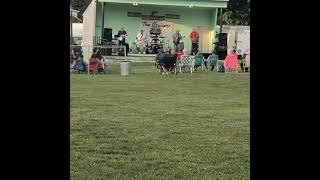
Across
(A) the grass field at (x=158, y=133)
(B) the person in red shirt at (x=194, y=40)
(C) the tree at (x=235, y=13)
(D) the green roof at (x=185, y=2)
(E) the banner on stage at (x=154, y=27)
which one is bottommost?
(A) the grass field at (x=158, y=133)

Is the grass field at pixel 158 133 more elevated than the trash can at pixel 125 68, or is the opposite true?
the trash can at pixel 125 68

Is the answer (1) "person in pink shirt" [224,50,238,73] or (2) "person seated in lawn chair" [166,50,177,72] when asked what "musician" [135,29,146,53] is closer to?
(1) "person in pink shirt" [224,50,238,73]

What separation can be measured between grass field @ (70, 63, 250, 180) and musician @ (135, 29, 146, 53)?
1529 cm

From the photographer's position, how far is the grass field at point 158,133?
5.39 m

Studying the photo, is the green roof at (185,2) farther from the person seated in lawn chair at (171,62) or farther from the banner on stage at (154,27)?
the person seated in lawn chair at (171,62)

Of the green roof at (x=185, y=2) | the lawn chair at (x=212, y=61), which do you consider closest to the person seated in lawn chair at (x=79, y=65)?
the lawn chair at (x=212, y=61)

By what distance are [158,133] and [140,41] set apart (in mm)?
22469

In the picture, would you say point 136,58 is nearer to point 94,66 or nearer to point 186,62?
point 186,62

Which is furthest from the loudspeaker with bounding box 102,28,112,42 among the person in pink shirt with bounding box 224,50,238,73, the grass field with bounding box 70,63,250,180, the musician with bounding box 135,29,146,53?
the grass field with bounding box 70,63,250,180

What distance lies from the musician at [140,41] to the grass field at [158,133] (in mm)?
15287

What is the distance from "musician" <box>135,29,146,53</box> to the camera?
29547 mm

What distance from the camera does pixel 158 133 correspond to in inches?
291
